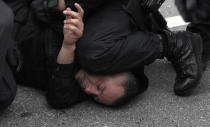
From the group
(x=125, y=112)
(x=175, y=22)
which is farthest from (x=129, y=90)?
(x=175, y=22)

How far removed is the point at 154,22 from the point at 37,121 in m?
0.81

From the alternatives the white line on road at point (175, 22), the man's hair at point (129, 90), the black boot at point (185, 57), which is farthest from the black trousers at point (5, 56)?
the white line on road at point (175, 22)

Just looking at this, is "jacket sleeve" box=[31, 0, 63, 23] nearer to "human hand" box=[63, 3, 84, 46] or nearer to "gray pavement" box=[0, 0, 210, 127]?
"human hand" box=[63, 3, 84, 46]

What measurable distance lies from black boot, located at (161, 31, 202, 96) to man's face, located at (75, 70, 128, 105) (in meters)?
0.30

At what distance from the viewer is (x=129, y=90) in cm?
213

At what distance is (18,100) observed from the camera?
2.25 m

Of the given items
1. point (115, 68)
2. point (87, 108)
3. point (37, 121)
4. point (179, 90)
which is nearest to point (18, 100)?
point (37, 121)

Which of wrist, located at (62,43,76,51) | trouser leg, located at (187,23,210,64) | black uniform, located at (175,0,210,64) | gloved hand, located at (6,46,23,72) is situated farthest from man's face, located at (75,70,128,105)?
trouser leg, located at (187,23,210,64)

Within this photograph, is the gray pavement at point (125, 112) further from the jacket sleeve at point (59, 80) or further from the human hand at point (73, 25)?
the human hand at point (73, 25)

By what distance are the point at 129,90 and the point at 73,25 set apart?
42 centimetres

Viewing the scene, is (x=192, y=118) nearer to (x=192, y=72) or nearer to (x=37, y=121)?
(x=192, y=72)

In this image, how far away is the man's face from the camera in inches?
82.4

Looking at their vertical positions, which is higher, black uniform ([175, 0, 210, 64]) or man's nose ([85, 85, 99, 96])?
black uniform ([175, 0, 210, 64])

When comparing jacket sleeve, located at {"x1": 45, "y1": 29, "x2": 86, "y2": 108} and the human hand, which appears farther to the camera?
jacket sleeve, located at {"x1": 45, "y1": 29, "x2": 86, "y2": 108}
